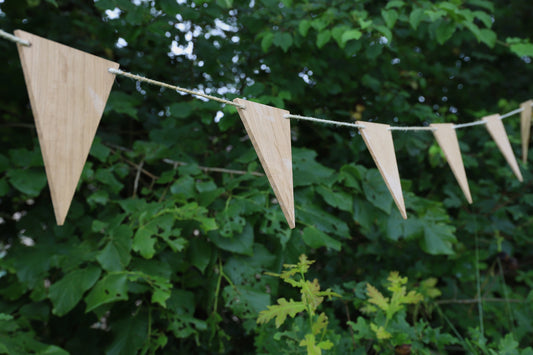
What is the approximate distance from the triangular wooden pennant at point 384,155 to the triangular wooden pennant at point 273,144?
25 cm

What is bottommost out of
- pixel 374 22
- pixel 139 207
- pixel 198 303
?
pixel 198 303

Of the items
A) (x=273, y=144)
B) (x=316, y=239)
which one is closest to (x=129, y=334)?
(x=316, y=239)

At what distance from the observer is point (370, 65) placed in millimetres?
1864

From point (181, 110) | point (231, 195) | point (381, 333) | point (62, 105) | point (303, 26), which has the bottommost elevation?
point (381, 333)

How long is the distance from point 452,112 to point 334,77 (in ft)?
3.54

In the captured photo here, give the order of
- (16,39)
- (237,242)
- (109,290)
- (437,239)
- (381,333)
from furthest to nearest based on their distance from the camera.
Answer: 1. (437,239)
2. (237,242)
3. (381,333)
4. (109,290)
5. (16,39)

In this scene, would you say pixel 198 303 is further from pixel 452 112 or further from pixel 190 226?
pixel 452 112

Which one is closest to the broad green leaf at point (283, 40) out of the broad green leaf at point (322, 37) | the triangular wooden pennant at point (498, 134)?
the broad green leaf at point (322, 37)

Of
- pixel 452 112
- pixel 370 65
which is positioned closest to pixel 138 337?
pixel 370 65

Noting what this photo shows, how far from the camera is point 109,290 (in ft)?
3.13

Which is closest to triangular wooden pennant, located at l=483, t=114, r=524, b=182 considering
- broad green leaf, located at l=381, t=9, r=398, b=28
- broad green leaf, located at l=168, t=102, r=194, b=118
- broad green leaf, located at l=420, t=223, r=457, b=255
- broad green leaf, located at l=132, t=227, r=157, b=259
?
broad green leaf, located at l=420, t=223, r=457, b=255

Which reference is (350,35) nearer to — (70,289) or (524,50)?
(524,50)

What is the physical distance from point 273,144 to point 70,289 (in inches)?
27.9

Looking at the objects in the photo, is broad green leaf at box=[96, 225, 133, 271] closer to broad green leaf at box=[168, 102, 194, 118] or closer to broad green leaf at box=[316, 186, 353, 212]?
broad green leaf at box=[168, 102, 194, 118]
